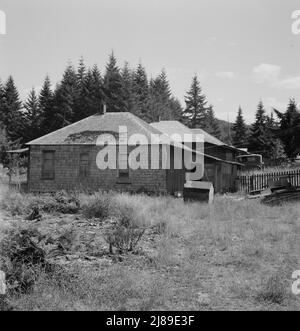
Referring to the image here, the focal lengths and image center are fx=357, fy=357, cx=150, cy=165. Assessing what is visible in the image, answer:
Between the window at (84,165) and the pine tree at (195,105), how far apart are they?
169 ft

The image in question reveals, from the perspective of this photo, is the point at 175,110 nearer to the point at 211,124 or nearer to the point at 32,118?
the point at 211,124

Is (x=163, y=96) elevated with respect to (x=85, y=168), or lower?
elevated

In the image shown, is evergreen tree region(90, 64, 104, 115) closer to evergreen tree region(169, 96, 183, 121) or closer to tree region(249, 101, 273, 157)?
evergreen tree region(169, 96, 183, 121)

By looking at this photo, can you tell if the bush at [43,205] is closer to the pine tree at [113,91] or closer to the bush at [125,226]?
the bush at [125,226]

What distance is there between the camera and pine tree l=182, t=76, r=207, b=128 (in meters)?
72.7

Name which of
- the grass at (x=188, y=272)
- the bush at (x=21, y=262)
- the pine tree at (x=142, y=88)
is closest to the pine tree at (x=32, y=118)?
the pine tree at (x=142, y=88)

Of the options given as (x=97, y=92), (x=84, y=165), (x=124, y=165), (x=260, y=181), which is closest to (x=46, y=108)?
(x=97, y=92)

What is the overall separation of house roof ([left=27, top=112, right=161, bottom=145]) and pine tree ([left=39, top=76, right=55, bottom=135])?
2753 cm

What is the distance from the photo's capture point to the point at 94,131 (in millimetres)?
24109

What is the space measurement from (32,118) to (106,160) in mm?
35119

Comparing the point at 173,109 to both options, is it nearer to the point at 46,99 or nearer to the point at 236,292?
the point at 46,99

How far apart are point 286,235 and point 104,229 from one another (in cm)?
470
